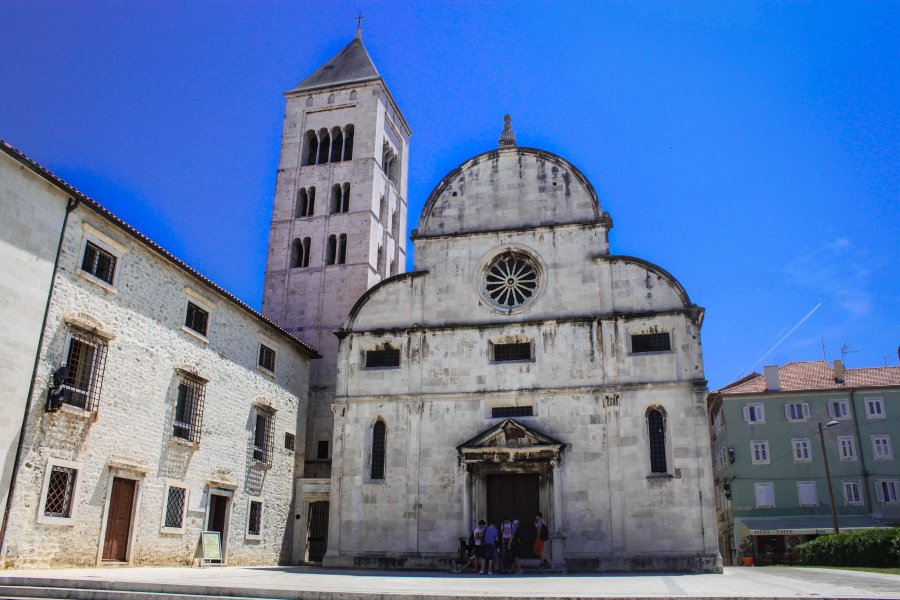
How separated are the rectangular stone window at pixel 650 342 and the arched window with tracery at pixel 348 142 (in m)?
21.3

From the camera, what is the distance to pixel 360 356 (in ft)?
89.6

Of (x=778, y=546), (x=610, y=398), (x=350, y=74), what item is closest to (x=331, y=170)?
(x=350, y=74)

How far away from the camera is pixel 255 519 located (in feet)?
84.9

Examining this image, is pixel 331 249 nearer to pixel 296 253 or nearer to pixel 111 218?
pixel 296 253

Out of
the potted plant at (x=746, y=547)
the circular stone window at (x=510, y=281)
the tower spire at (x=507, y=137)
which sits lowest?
the potted plant at (x=746, y=547)

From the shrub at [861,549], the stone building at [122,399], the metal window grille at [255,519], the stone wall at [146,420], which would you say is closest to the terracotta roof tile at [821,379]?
the shrub at [861,549]

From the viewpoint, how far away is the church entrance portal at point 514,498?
24781mm

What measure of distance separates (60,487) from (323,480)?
12170 millimetres

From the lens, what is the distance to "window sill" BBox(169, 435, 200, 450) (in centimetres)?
2123

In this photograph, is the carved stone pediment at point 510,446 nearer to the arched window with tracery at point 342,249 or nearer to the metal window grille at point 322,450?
the metal window grille at point 322,450

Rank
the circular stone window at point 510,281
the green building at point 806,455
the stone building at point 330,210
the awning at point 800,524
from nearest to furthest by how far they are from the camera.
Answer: the circular stone window at point 510,281, the stone building at point 330,210, the awning at point 800,524, the green building at point 806,455

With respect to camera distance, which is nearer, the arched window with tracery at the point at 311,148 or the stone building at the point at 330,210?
the stone building at the point at 330,210

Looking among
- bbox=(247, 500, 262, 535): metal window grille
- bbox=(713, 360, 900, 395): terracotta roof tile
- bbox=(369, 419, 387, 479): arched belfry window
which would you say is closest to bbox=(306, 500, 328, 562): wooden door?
bbox=(247, 500, 262, 535): metal window grille

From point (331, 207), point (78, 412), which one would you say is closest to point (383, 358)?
point (78, 412)
